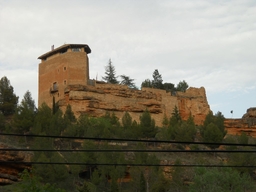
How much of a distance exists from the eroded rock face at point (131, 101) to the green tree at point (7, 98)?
4727 mm

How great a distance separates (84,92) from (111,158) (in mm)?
16207

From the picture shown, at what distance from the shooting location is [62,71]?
52156 mm

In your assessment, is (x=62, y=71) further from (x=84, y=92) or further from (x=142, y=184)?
(x=142, y=184)

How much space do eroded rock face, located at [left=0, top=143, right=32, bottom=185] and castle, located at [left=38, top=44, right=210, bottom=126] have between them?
604 inches

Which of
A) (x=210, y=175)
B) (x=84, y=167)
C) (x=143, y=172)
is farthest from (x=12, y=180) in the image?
(x=210, y=175)

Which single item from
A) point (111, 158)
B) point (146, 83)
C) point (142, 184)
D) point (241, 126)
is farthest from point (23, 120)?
point (146, 83)

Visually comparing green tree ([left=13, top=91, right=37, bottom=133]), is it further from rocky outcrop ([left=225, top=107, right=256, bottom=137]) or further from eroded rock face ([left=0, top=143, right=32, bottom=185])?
rocky outcrop ([left=225, top=107, right=256, bottom=137])

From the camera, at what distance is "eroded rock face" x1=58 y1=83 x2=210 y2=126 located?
50.6 meters

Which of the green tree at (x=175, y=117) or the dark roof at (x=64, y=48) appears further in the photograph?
the dark roof at (x=64, y=48)

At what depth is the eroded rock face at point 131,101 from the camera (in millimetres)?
50625

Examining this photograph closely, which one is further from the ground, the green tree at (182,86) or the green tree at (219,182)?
the green tree at (182,86)

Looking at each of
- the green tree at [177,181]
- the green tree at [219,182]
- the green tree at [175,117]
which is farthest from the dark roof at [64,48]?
the green tree at [219,182]

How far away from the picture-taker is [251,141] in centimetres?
5216

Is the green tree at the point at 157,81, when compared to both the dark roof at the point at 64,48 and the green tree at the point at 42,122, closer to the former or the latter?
the dark roof at the point at 64,48
